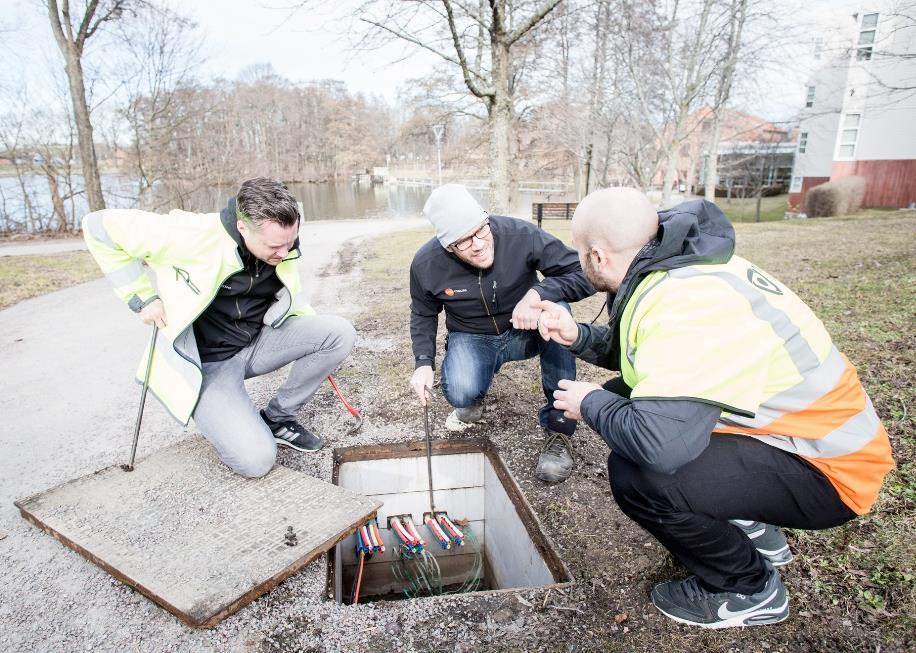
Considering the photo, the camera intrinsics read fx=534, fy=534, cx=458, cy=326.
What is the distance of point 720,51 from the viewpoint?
15.2 metres

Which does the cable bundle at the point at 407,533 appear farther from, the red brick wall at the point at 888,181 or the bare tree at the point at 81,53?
the red brick wall at the point at 888,181

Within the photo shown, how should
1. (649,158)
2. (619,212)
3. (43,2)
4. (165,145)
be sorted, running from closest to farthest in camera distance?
(619,212), (43,2), (165,145), (649,158)

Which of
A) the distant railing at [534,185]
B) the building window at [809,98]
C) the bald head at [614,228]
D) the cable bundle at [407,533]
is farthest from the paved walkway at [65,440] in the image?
the distant railing at [534,185]

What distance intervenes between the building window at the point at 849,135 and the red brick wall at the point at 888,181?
57 centimetres

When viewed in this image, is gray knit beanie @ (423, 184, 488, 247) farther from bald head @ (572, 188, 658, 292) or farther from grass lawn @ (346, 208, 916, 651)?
grass lawn @ (346, 208, 916, 651)

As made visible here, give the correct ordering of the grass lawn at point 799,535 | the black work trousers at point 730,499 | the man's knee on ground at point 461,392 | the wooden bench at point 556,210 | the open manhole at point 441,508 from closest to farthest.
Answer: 1. the black work trousers at point 730,499
2. the grass lawn at point 799,535
3. the open manhole at point 441,508
4. the man's knee on ground at point 461,392
5. the wooden bench at point 556,210

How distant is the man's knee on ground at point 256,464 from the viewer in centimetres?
252

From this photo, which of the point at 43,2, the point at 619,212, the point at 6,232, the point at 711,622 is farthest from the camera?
the point at 6,232

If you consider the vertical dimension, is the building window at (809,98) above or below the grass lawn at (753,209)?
above

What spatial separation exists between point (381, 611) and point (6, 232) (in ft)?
54.1

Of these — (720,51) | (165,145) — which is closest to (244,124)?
(165,145)

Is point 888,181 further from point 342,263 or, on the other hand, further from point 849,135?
point 342,263

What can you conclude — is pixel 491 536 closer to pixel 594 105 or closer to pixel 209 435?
pixel 209 435

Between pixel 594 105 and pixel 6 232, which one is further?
pixel 594 105
